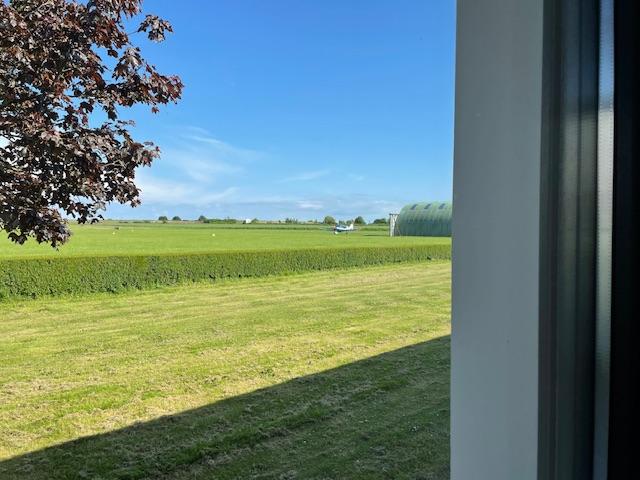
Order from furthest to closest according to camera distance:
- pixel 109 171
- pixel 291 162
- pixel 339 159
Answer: pixel 339 159
pixel 291 162
pixel 109 171

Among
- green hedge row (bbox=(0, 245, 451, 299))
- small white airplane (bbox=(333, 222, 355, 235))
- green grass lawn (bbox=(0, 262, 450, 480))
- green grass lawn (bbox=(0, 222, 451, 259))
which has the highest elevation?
small white airplane (bbox=(333, 222, 355, 235))

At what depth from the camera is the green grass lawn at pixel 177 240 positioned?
994cm

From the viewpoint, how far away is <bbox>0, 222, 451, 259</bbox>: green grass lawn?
9938mm

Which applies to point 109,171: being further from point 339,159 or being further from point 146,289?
point 339,159

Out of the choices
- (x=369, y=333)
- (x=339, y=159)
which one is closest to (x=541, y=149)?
(x=369, y=333)

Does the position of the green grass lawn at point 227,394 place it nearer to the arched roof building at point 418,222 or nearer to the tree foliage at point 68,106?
the tree foliage at point 68,106

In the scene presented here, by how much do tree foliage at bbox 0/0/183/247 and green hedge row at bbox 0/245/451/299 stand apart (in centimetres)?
591

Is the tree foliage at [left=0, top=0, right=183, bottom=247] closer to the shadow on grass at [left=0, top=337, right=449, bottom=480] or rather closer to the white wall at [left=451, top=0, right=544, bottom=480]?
the shadow on grass at [left=0, top=337, right=449, bottom=480]

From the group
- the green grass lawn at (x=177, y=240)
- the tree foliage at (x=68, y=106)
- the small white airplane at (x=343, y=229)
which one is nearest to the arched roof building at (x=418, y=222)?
the green grass lawn at (x=177, y=240)

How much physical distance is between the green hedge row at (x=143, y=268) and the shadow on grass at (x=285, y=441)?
20.0 feet

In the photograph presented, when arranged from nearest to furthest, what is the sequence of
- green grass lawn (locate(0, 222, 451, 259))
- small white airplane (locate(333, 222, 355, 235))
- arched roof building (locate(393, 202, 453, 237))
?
1. green grass lawn (locate(0, 222, 451, 259))
2. arched roof building (locate(393, 202, 453, 237))
3. small white airplane (locate(333, 222, 355, 235))

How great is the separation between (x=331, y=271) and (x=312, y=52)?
622cm

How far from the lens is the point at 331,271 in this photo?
12.5 m

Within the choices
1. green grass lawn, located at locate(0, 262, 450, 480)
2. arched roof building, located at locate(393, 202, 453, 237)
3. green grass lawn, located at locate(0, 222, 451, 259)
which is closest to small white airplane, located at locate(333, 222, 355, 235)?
green grass lawn, located at locate(0, 222, 451, 259)
